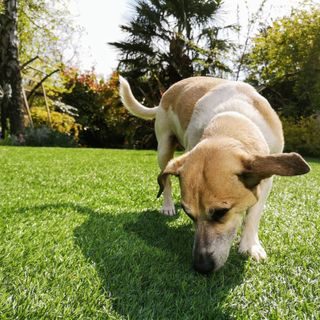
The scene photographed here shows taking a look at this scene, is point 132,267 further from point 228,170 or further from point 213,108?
point 213,108

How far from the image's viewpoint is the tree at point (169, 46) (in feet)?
72.1

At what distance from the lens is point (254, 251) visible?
310cm

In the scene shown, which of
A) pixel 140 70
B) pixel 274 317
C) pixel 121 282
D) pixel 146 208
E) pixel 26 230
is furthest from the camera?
pixel 140 70

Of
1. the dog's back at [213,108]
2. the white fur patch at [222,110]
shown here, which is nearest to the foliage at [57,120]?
the dog's back at [213,108]

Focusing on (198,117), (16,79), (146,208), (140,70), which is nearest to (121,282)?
(198,117)

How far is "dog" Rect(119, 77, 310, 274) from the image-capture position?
257 cm

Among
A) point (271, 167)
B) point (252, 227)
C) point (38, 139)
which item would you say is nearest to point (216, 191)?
point (271, 167)

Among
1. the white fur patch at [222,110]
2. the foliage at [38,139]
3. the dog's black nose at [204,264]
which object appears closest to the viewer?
the dog's black nose at [204,264]

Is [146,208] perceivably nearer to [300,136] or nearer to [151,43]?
[300,136]

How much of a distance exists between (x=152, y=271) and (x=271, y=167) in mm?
1009

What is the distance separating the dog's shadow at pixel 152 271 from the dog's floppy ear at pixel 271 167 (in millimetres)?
676

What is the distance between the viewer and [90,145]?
23469 millimetres

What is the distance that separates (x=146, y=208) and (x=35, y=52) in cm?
2287

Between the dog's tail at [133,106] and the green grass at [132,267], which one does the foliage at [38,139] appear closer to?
the dog's tail at [133,106]
